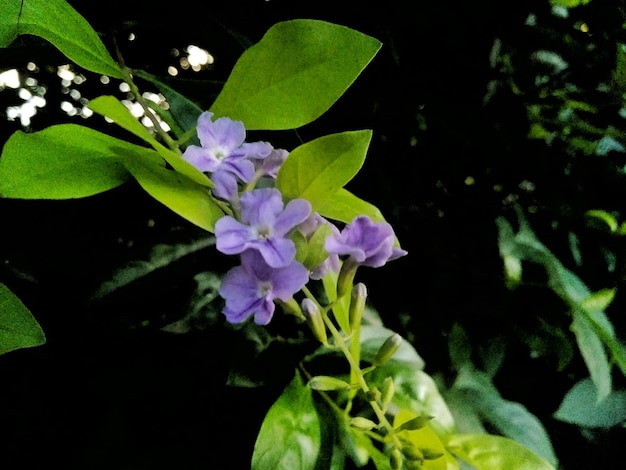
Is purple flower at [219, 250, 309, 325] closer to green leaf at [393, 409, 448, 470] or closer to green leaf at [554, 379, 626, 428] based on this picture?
green leaf at [393, 409, 448, 470]

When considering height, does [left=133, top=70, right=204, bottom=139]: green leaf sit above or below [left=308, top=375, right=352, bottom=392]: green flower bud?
above

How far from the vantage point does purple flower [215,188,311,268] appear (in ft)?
0.94

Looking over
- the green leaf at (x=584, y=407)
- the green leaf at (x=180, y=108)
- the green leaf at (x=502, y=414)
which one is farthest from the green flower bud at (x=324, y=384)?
the green leaf at (x=584, y=407)

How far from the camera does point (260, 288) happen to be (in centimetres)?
30

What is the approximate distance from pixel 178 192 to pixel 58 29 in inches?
5.1

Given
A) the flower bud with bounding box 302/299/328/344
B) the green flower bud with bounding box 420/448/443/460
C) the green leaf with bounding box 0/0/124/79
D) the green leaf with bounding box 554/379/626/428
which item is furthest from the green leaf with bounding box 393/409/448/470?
the green leaf with bounding box 554/379/626/428

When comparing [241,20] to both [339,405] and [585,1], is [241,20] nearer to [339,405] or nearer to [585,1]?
[339,405]

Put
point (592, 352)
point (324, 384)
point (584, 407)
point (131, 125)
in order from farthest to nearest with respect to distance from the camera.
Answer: point (584, 407)
point (592, 352)
point (324, 384)
point (131, 125)

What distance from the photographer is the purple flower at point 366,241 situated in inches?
13.3

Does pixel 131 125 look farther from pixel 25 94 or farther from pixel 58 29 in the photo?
pixel 25 94

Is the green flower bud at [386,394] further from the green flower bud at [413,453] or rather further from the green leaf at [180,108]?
the green leaf at [180,108]

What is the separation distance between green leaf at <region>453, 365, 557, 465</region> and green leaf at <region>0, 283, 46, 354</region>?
615 mm

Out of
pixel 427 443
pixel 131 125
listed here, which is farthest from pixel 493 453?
pixel 131 125

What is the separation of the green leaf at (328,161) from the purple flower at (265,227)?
2 centimetres
